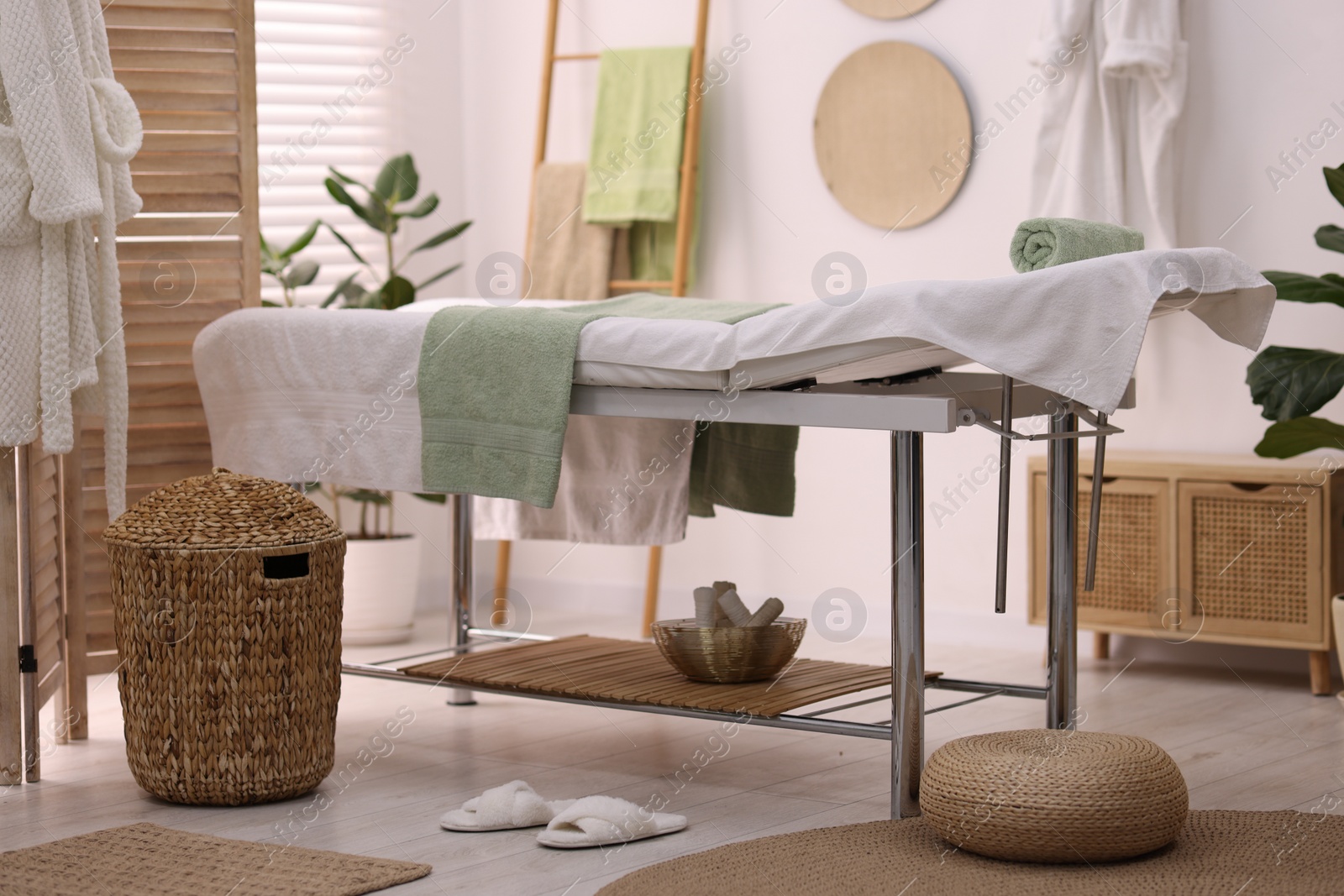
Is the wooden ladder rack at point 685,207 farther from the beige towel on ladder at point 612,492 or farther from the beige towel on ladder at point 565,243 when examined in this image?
the beige towel on ladder at point 612,492

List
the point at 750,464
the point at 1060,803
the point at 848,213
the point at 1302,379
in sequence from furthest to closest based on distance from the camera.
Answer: the point at 848,213 < the point at 1302,379 < the point at 750,464 < the point at 1060,803

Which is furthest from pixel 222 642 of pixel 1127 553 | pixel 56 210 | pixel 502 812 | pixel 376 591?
pixel 1127 553

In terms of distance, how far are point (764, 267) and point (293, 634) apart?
212cm

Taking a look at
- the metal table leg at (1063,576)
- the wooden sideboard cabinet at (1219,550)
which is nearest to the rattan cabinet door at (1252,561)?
the wooden sideboard cabinet at (1219,550)

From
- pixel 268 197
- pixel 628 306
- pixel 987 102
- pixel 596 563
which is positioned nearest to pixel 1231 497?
pixel 987 102

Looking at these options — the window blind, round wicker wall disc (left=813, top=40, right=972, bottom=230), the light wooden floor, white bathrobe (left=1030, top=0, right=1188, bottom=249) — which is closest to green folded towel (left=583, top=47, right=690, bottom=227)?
round wicker wall disc (left=813, top=40, right=972, bottom=230)

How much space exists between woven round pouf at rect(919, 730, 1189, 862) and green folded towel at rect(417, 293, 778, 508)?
2.64ft

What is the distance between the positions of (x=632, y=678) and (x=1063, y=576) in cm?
78

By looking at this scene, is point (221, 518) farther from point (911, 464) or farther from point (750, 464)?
point (911, 464)

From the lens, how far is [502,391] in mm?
2662

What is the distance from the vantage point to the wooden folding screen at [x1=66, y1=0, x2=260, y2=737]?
10.5ft

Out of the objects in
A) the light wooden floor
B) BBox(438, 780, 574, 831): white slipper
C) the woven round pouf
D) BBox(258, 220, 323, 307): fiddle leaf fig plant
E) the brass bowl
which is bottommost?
the light wooden floor

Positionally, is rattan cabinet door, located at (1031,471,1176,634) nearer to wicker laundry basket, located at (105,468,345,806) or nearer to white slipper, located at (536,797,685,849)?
white slipper, located at (536,797,685,849)

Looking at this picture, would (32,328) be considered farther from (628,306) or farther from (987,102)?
(987,102)
